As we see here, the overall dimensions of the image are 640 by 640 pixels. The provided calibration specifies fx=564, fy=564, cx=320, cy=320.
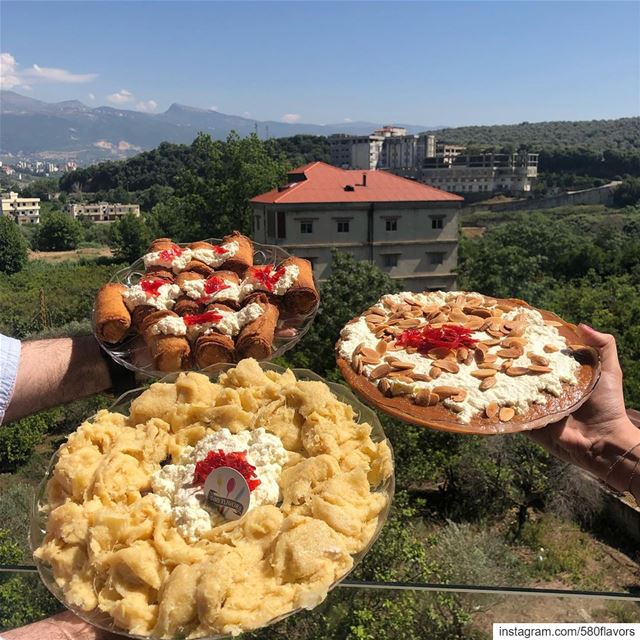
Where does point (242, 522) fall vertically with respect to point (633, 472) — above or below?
above

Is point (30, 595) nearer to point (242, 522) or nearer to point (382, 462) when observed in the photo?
point (242, 522)

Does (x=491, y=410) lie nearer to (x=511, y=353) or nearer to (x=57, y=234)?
(x=511, y=353)

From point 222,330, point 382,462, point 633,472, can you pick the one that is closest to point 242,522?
point 382,462

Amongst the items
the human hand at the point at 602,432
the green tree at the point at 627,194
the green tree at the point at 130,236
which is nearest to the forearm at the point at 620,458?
the human hand at the point at 602,432

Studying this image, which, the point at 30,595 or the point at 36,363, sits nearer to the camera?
the point at 30,595

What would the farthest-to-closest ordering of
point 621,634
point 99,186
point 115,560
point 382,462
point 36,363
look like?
1. point 99,186
2. point 36,363
3. point 621,634
4. point 382,462
5. point 115,560

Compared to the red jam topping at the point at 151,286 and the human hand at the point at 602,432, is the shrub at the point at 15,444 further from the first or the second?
the human hand at the point at 602,432

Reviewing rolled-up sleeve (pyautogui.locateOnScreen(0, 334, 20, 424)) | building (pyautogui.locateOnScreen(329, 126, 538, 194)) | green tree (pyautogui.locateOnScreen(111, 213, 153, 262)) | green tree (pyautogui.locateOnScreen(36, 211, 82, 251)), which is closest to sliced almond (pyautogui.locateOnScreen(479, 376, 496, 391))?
rolled-up sleeve (pyautogui.locateOnScreen(0, 334, 20, 424))

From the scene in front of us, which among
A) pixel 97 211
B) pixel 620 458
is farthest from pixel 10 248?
pixel 620 458
